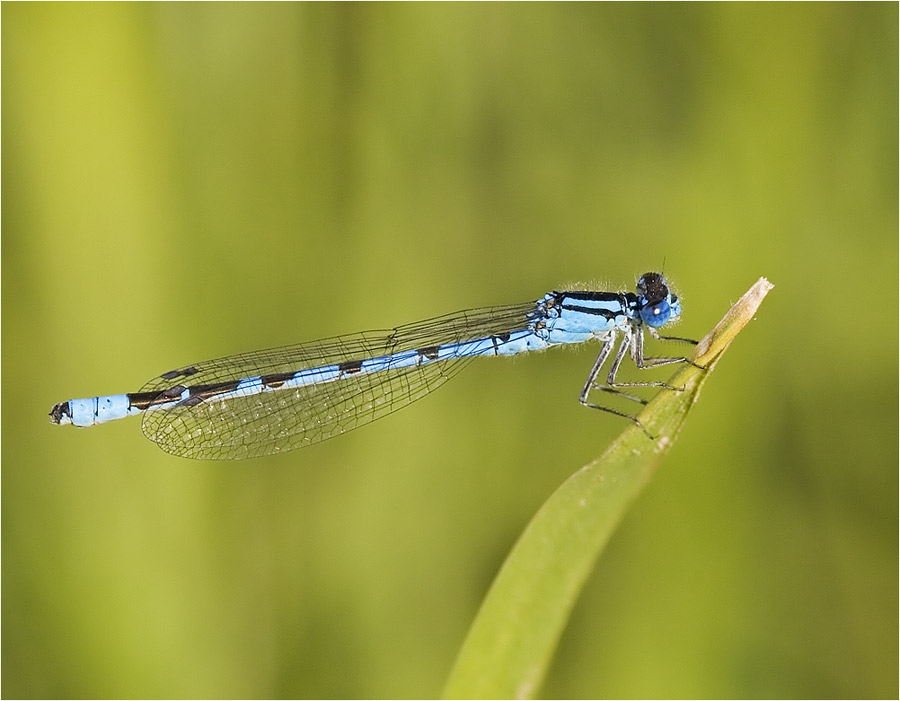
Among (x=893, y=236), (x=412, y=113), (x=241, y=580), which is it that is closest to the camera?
(x=241, y=580)

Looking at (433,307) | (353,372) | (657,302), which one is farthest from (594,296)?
(353,372)

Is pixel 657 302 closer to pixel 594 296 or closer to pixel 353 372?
pixel 594 296

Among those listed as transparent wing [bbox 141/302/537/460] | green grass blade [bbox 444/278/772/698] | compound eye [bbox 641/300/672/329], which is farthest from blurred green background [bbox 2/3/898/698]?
green grass blade [bbox 444/278/772/698]

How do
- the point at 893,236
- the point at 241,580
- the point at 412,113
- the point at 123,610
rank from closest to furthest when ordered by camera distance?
the point at 123,610 → the point at 241,580 → the point at 893,236 → the point at 412,113

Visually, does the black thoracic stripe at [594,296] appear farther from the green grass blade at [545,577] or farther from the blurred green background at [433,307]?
the green grass blade at [545,577]

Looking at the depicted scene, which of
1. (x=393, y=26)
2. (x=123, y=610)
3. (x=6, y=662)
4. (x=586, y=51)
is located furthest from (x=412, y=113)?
(x=6, y=662)

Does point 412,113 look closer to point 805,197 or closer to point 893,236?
point 805,197
